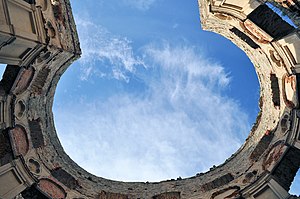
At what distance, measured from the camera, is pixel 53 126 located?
15.5m

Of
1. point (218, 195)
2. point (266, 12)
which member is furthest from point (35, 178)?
point (266, 12)

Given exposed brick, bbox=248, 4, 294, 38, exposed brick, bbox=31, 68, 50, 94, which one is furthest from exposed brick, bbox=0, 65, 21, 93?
exposed brick, bbox=248, 4, 294, 38

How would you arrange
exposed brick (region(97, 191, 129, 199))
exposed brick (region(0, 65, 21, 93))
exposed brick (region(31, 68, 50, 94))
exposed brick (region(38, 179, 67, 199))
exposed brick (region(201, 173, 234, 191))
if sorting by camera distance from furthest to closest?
1. exposed brick (region(97, 191, 129, 199))
2. exposed brick (region(201, 173, 234, 191))
3. exposed brick (region(31, 68, 50, 94))
4. exposed brick (region(38, 179, 67, 199))
5. exposed brick (region(0, 65, 21, 93))

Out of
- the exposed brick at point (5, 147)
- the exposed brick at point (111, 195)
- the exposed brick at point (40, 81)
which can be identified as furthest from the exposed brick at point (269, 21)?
the exposed brick at point (5, 147)

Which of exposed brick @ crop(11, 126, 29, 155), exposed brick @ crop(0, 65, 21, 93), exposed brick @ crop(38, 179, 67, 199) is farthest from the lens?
exposed brick @ crop(38, 179, 67, 199)

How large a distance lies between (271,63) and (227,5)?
3172mm

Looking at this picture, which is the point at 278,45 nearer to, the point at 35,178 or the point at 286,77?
the point at 286,77

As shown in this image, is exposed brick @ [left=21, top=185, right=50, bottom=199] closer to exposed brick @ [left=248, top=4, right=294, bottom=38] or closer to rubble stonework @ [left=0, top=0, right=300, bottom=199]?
rubble stonework @ [left=0, top=0, right=300, bottom=199]

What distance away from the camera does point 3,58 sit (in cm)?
956

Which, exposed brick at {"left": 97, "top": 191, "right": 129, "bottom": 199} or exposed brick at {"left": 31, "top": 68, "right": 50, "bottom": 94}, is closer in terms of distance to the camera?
exposed brick at {"left": 31, "top": 68, "right": 50, "bottom": 94}

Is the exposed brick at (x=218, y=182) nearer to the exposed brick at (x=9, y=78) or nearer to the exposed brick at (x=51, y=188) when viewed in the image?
the exposed brick at (x=51, y=188)

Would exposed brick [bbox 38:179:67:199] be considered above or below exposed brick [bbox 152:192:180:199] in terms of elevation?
above

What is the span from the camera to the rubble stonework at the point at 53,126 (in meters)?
10.5

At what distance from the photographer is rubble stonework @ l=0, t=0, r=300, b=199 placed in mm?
10469
